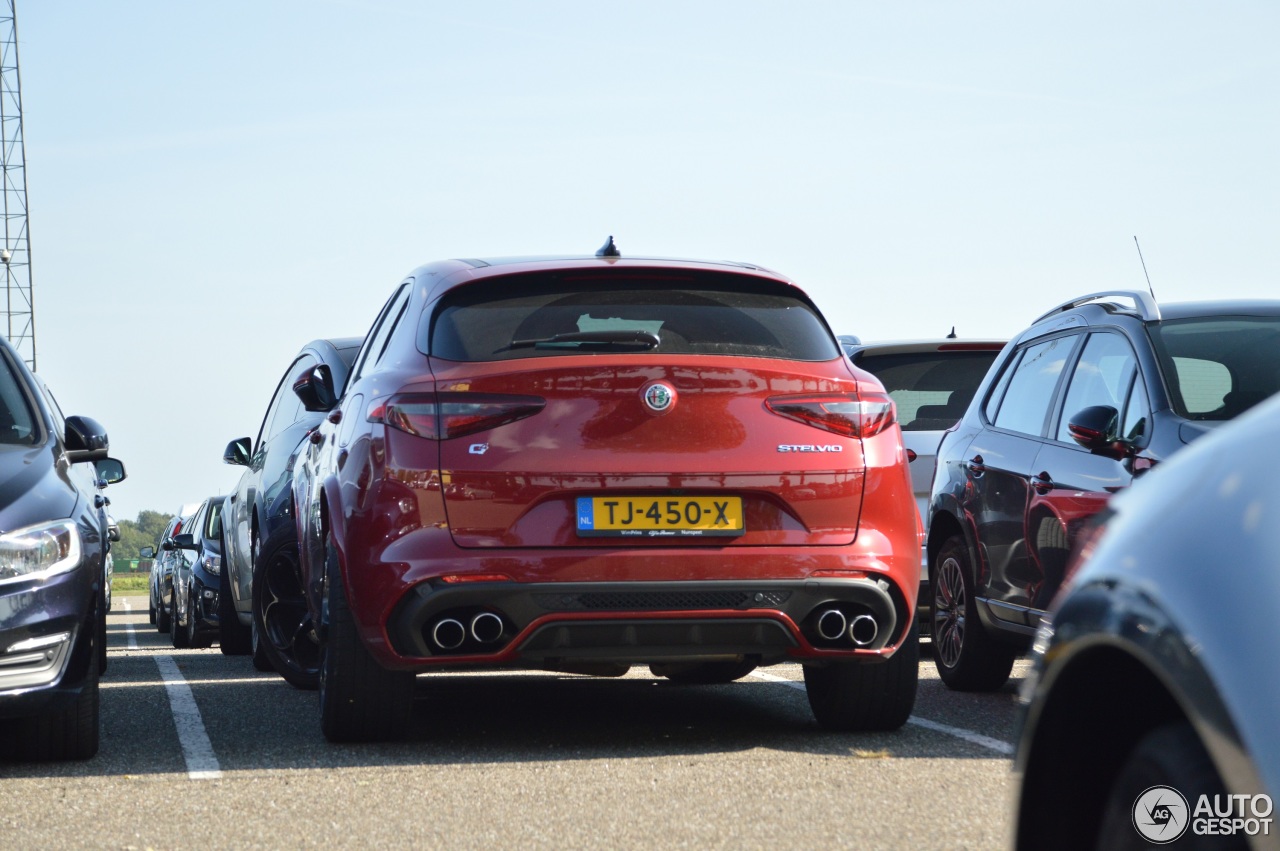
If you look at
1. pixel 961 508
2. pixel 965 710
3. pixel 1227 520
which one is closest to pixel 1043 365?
pixel 961 508

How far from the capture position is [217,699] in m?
8.62

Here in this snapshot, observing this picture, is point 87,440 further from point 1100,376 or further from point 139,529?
point 139,529

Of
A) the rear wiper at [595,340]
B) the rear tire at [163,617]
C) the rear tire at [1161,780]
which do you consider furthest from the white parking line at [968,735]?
the rear tire at [163,617]

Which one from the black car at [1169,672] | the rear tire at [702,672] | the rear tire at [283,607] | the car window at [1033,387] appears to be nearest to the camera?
the black car at [1169,672]

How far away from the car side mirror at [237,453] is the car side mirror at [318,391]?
3420mm

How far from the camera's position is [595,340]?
613 centimetres

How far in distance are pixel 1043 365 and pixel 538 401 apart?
129 inches

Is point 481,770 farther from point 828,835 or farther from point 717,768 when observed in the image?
point 828,835

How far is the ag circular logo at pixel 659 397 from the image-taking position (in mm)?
5965

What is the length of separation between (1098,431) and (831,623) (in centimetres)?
149

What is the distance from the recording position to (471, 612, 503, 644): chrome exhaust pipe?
582 cm

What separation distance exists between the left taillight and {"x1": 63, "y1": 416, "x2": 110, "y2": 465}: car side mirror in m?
2.01

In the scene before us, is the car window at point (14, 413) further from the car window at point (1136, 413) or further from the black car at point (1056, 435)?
the car window at point (1136, 413)

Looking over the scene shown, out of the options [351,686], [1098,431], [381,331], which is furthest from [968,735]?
[381,331]
